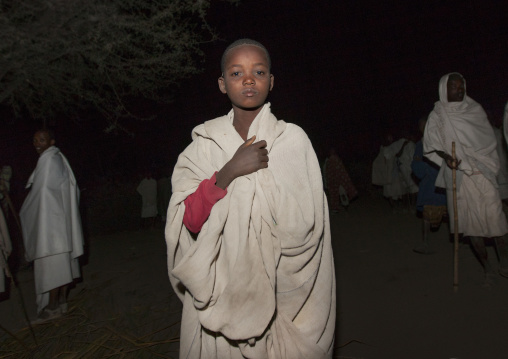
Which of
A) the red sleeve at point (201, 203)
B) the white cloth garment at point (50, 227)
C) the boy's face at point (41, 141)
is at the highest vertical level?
the boy's face at point (41, 141)

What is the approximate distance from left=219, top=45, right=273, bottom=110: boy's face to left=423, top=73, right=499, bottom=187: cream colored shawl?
343 centimetres

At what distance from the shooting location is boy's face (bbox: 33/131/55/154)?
4.51m

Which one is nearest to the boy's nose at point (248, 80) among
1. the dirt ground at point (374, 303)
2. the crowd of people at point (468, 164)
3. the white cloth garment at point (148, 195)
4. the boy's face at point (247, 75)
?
the boy's face at point (247, 75)

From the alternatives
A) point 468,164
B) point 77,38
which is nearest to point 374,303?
point 468,164

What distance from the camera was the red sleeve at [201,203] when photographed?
1.55m

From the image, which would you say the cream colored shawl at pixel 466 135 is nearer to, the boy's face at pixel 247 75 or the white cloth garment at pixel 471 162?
the white cloth garment at pixel 471 162

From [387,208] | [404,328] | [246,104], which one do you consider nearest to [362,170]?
[387,208]

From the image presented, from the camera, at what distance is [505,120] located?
407 cm

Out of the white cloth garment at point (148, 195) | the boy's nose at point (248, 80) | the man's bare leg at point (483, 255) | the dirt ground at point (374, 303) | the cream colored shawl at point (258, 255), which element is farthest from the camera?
the white cloth garment at point (148, 195)

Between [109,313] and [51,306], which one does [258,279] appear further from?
[51,306]

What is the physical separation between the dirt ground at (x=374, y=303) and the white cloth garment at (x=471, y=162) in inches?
28.9

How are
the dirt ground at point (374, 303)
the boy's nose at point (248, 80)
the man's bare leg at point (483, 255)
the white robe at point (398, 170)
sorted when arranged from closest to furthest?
the boy's nose at point (248, 80) → the dirt ground at point (374, 303) → the man's bare leg at point (483, 255) → the white robe at point (398, 170)

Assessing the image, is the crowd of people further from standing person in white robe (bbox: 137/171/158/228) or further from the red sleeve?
standing person in white robe (bbox: 137/171/158/228)

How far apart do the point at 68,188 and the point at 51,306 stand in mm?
1401
